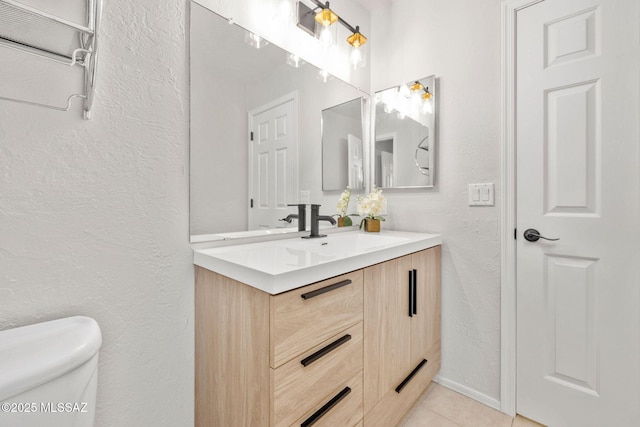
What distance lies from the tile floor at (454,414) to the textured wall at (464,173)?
7 centimetres

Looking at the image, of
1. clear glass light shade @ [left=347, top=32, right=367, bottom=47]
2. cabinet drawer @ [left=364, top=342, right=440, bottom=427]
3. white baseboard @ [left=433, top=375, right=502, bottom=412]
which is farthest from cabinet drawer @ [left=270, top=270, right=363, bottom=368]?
clear glass light shade @ [left=347, top=32, right=367, bottom=47]

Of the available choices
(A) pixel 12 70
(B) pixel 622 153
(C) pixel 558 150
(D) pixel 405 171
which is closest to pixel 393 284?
(D) pixel 405 171

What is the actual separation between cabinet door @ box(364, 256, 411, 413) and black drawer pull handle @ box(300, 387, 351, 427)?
13cm

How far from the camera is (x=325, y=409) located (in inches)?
36.7

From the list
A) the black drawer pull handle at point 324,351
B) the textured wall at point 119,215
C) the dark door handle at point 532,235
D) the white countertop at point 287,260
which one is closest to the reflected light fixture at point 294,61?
the textured wall at point 119,215

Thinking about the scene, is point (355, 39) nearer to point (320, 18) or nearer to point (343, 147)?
point (320, 18)

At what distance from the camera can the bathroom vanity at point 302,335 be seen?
32.3 inches

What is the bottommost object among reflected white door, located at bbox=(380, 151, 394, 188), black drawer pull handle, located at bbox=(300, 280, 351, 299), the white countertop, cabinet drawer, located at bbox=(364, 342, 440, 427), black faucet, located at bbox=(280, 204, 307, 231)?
cabinet drawer, located at bbox=(364, 342, 440, 427)

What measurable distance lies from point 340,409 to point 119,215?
98 cm

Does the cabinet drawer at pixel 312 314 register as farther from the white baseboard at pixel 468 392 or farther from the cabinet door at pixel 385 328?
the white baseboard at pixel 468 392

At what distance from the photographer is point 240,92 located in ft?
4.20

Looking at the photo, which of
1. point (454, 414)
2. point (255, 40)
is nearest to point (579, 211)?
point (454, 414)

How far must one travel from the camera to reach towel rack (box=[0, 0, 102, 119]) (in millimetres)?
735

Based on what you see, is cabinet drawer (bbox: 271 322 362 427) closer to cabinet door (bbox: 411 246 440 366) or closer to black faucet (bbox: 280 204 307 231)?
cabinet door (bbox: 411 246 440 366)
